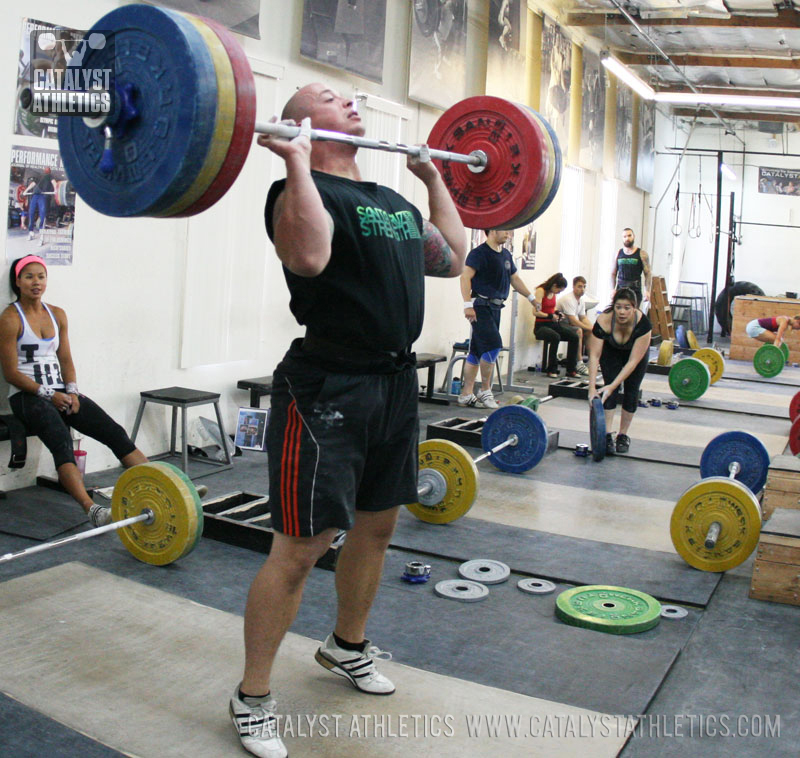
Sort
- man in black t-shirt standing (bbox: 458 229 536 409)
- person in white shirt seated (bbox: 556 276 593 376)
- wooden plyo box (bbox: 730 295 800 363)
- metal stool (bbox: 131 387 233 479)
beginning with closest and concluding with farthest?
metal stool (bbox: 131 387 233 479)
man in black t-shirt standing (bbox: 458 229 536 409)
person in white shirt seated (bbox: 556 276 593 376)
wooden plyo box (bbox: 730 295 800 363)

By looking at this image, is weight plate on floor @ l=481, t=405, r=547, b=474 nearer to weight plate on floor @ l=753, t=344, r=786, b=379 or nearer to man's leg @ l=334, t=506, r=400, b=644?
man's leg @ l=334, t=506, r=400, b=644

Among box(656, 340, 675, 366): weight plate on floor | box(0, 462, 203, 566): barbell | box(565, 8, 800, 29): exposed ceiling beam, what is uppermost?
box(565, 8, 800, 29): exposed ceiling beam

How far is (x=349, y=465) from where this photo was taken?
180cm

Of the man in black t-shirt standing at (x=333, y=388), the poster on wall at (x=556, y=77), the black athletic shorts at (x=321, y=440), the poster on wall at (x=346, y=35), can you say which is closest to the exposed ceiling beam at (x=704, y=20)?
the poster on wall at (x=556, y=77)

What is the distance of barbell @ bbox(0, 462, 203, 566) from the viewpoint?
108 inches

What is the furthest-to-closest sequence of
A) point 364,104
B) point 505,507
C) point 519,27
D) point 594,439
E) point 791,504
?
1. point 519,27
2. point 364,104
3. point 594,439
4. point 505,507
5. point 791,504

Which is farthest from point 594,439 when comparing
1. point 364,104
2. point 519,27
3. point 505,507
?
point 519,27

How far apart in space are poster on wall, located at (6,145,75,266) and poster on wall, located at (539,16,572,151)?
543 centimetres

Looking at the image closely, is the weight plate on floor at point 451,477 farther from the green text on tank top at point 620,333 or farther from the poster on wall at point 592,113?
the poster on wall at point 592,113

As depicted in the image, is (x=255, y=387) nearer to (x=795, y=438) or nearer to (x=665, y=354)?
(x=795, y=438)

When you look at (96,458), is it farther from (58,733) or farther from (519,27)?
(519,27)

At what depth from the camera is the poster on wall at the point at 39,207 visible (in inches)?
139

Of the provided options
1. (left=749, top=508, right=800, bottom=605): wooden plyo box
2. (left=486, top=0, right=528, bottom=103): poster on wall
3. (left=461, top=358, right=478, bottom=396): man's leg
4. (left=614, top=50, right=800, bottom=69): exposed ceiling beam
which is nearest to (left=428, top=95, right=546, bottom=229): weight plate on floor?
(left=749, top=508, right=800, bottom=605): wooden plyo box

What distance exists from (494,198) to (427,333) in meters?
4.27
